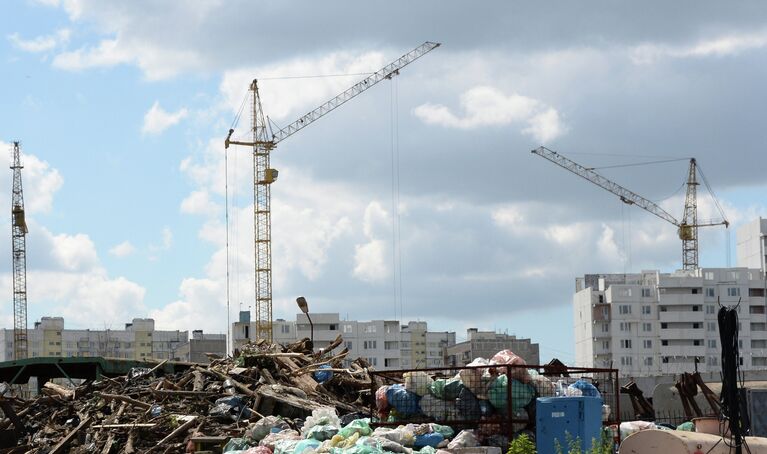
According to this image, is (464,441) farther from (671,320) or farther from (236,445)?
(671,320)

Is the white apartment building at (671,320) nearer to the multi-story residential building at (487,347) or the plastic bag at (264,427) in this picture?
the multi-story residential building at (487,347)

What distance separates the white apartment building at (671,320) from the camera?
158 metres

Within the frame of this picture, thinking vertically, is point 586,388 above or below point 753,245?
below

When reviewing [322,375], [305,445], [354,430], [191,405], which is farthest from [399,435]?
[322,375]

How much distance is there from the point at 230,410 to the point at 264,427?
192cm

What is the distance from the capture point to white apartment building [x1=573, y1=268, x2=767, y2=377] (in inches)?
6201

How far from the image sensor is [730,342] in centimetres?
1502

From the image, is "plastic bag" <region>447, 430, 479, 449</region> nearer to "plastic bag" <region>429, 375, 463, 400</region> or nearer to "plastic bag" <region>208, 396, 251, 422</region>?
"plastic bag" <region>429, 375, 463, 400</region>

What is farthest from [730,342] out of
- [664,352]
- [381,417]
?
[664,352]

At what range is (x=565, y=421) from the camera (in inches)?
644

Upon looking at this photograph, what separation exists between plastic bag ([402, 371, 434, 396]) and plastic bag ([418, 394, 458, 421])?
0.10 metres

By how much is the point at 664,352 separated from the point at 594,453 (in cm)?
14826

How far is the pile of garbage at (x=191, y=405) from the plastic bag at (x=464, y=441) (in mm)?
1988

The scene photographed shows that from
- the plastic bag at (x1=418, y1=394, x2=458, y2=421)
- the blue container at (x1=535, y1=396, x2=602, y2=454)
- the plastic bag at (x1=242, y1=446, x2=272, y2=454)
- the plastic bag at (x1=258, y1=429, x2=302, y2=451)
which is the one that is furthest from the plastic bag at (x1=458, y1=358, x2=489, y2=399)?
the plastic bag at (x1=242, y1=446, x2=272, y2=454)
